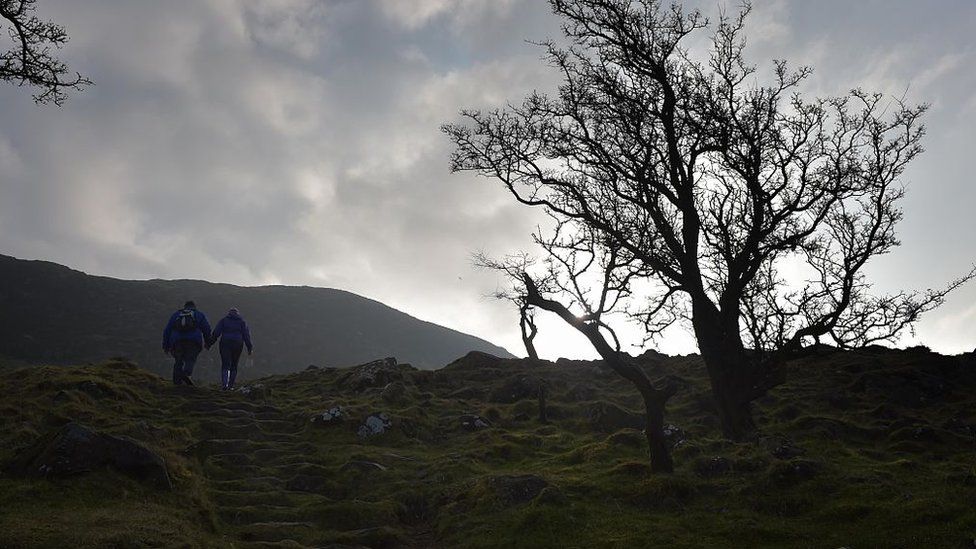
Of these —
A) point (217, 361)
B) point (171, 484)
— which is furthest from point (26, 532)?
point (217, 361)

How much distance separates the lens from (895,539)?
10.2 metres

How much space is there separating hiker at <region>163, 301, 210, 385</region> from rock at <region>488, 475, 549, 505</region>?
15.0m

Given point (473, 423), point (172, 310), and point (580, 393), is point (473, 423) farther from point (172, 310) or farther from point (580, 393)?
point (172, 310)

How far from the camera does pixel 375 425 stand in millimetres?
21078

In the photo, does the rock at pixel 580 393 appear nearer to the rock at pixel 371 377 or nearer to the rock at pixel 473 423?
the rock at pixel 473 423

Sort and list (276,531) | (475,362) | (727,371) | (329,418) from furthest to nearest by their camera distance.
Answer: (475,362), (329,418), (727,371), (276,531)

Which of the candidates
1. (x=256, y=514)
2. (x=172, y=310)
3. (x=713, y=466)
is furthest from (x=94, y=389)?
(x=172, y=310)

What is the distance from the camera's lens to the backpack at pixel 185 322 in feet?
76.9

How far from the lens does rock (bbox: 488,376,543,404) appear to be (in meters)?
27.6

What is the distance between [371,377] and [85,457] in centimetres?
1825

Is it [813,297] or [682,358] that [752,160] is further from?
[682,358]

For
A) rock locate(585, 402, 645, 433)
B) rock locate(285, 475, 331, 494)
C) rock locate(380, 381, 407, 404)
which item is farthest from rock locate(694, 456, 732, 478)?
rock locate(380, 381, 407, 404)

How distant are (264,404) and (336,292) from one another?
15573 centimetres

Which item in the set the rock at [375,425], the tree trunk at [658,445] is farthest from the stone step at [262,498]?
the tree trunk at [658,445]
